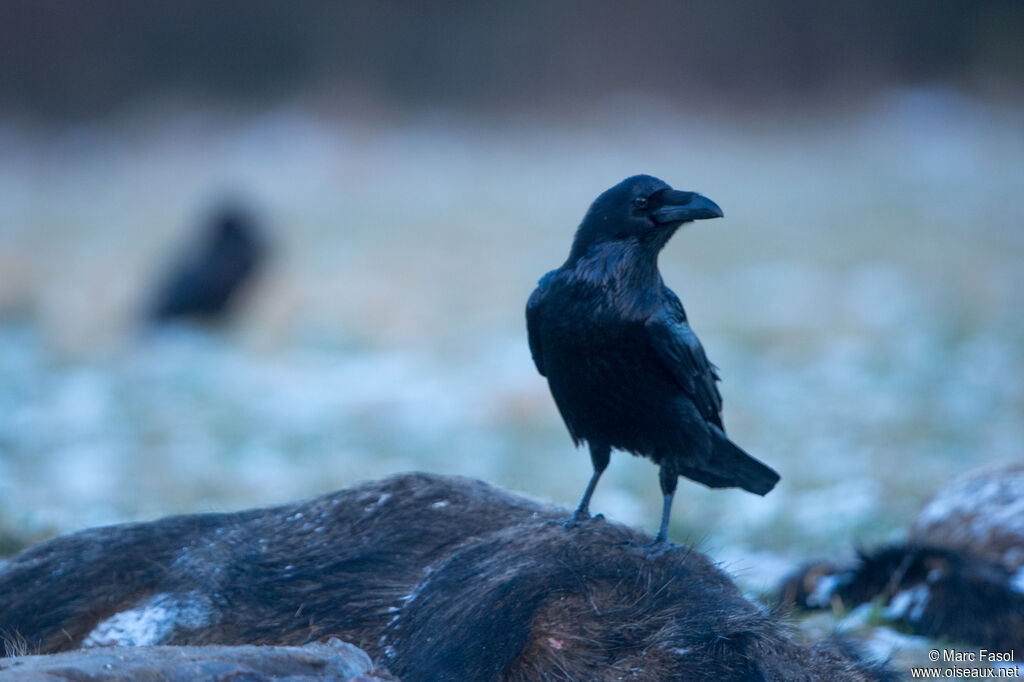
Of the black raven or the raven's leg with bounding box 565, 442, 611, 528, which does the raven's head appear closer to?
the black raven

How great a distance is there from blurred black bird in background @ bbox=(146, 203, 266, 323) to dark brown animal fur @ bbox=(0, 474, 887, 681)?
10.4 meters

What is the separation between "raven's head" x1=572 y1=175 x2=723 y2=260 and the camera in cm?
327

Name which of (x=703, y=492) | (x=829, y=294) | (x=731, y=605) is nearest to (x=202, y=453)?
(x=703, y=492)

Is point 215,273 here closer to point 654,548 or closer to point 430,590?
point 430,590

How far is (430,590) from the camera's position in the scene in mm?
3018

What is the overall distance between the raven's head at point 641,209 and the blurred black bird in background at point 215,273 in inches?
435

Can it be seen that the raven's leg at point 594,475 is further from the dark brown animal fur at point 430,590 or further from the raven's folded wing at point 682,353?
the raven's folded wing at point 682,353

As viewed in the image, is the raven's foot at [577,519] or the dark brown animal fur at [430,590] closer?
the dark brown animal fur at [430,590]

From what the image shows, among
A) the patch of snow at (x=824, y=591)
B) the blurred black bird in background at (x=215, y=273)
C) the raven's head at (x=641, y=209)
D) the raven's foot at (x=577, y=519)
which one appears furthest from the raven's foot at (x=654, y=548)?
the blurred black bird in background at (x=215, y=273)

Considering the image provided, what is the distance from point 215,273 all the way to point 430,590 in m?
11.3

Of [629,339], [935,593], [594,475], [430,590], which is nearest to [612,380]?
[629,339]

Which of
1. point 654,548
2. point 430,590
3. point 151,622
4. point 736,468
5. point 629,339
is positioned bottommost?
point 151,622

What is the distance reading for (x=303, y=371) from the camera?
11836 mm

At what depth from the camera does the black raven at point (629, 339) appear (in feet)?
10.5
